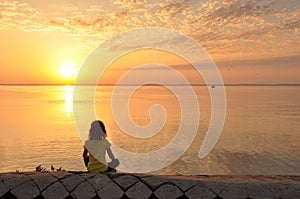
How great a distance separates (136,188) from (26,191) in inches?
66.4

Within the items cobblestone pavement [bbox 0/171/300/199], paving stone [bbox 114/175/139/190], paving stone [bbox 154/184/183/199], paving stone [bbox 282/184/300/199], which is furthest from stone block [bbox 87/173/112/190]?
paving stone [bbox 282/184/300/199]

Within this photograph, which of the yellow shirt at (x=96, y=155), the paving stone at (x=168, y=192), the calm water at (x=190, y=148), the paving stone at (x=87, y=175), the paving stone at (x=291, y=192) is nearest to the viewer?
the paving stone at (x=291, y=192)

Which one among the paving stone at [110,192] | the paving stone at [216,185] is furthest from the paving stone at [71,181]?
the paving stone at [216,185]

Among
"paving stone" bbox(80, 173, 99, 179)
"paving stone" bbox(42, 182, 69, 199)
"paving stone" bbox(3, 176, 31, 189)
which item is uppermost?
"paving stone" bbox(80, 173, 99, 179)

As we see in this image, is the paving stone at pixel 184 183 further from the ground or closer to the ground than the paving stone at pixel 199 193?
further from the ground

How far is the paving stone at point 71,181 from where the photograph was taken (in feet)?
16.5

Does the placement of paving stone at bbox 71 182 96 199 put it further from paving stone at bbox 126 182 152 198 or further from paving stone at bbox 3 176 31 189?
paving stone at bbox 3 176 31 189

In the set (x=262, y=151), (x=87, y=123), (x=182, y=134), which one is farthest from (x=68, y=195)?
(x=87, y=123)

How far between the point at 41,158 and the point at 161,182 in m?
23.8

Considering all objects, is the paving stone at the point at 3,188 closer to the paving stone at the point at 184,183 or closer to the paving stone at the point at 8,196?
the paving stone at the point at 8,196

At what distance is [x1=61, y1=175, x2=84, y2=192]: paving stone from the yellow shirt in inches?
79.2

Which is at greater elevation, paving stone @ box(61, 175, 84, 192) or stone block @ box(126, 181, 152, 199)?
paving stone @ box(61, 175, 84, 192)

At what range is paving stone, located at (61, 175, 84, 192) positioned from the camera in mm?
5016

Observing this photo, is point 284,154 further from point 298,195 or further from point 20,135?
point 20,135
